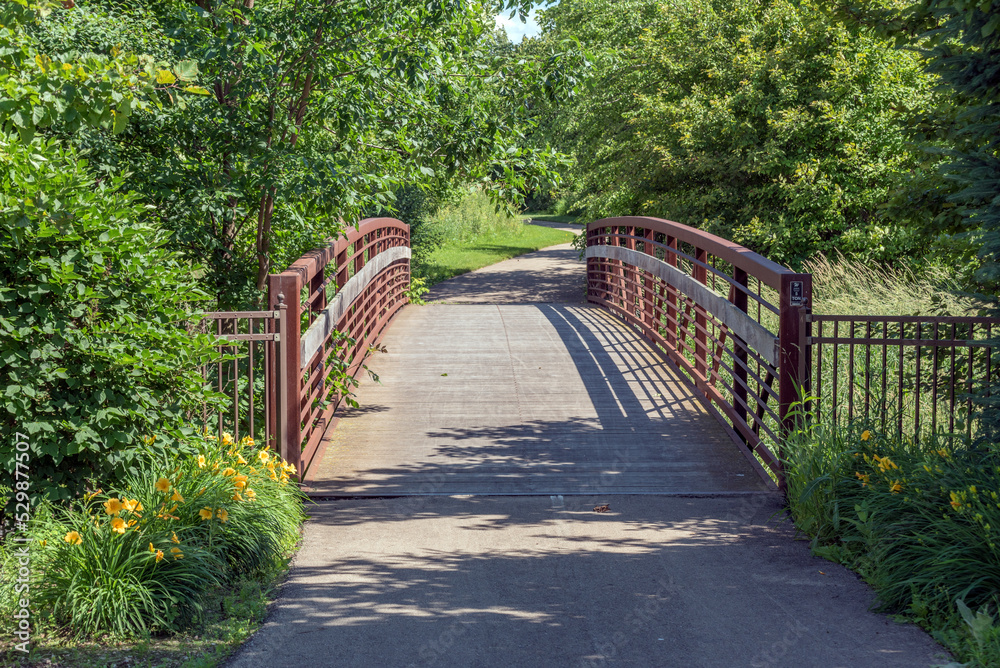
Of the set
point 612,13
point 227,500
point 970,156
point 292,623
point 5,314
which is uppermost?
point 612,13

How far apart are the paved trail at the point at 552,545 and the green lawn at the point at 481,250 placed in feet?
43.0

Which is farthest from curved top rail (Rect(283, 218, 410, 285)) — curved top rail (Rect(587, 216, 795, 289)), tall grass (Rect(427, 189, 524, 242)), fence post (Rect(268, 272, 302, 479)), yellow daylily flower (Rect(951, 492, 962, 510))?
tall grass (Rect(427, 189, 524, 242))

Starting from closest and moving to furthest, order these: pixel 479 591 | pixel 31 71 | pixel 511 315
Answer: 1. pixel 479 591
2. pixel 31 71
3. pixel 511 315

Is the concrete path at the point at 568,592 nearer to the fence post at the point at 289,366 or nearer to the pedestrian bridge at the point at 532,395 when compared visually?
the pedestrian bridge at the point at 532,395

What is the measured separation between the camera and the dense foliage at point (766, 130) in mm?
15203

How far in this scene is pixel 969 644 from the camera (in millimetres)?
3877

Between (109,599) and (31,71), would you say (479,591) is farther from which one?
(31,71)

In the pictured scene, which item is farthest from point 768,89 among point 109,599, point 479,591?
point 109,599

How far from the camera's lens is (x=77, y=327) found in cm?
473

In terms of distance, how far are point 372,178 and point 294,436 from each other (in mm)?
2260

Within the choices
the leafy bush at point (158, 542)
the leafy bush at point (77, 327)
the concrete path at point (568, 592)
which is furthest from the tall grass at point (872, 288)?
the leafy bush at point (77, 327)

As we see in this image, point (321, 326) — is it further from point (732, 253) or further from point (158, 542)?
point (732, 253)

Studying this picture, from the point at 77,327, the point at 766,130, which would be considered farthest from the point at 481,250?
the point at 77,327

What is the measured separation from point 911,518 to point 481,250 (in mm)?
27319
